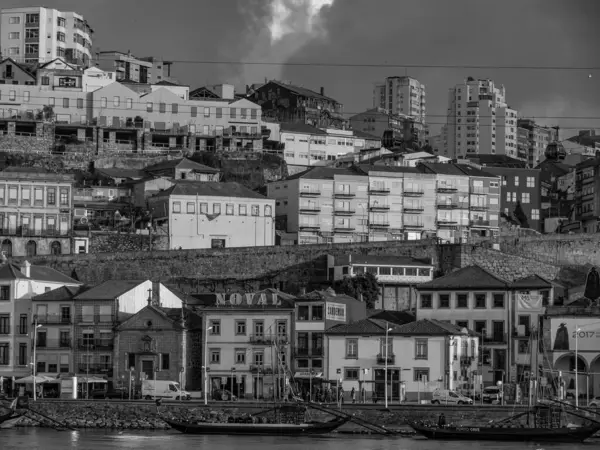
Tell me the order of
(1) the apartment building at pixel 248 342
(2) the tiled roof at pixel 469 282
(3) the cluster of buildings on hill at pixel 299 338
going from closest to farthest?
1. (3) the cluster of buildings on hill at pixel 299 338
2. (1) the apartment building at pixel 248 342
3. (2) the tiled roof at pixel 469 282

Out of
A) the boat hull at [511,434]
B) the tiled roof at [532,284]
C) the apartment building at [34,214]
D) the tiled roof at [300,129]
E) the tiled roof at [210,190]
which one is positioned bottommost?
the boat hull at [511,434]

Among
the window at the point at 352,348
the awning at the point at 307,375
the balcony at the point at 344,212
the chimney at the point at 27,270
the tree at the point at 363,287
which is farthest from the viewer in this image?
the balcony at the point at 344,212

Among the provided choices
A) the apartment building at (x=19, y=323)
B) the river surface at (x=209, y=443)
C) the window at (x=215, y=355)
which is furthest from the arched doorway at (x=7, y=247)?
the river surface at (x=209, y=443)

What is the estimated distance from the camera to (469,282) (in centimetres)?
10356

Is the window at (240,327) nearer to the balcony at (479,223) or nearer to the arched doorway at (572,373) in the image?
the arched doorway at (572,373)

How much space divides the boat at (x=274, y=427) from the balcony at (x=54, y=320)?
761 inches

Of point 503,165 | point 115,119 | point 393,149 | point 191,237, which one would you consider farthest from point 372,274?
point 503,165

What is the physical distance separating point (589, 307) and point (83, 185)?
58915 millimetres

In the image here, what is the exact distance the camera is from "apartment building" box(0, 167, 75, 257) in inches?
5098

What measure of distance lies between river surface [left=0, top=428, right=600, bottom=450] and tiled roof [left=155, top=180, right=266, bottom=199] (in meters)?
53.2

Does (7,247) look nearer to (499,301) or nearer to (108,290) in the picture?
(108,290)

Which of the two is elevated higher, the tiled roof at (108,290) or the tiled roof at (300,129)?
the tiled roof at (300,129)

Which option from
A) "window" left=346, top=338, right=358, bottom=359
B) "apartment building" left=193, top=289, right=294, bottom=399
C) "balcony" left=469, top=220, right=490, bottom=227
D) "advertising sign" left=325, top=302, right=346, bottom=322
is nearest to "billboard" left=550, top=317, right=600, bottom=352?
"window" left=346, top=338, right=358, bottom=359

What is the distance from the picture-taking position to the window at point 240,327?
97.2m
